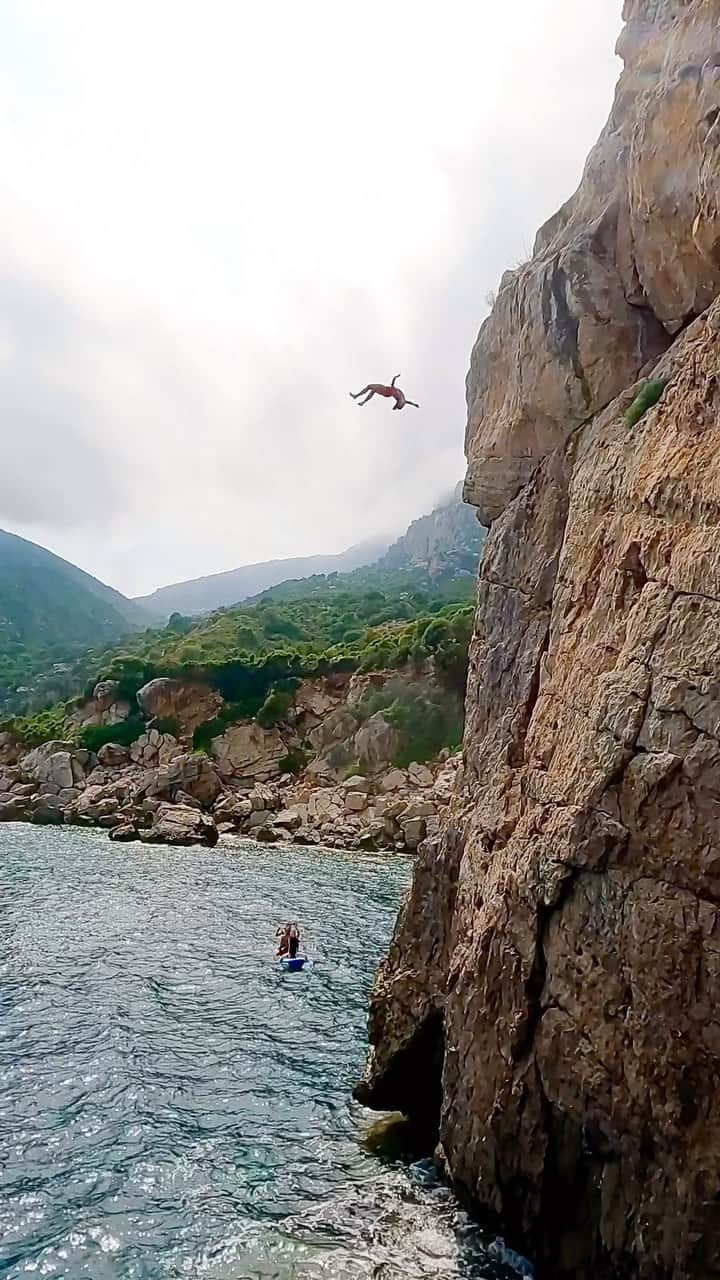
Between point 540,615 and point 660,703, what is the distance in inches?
254

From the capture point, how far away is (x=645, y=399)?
47.7ft

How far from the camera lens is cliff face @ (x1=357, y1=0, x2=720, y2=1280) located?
10.6m

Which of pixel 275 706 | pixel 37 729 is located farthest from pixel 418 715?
pixel 37 729

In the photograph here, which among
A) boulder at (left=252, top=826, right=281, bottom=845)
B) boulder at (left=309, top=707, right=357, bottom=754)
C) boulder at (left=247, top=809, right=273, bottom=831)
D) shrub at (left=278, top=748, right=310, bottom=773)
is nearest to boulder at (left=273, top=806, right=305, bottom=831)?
boulder at (left=247, top=809, right=273, bottom=831)

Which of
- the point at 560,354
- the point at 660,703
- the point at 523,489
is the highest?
the point at 560,354

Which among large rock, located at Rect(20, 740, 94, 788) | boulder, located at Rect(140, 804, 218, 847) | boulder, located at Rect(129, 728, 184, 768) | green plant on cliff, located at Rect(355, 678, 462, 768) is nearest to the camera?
boulder, located at Rect(140, 804, 218, 847)

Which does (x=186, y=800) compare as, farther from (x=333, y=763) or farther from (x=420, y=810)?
(x=420, y=810)

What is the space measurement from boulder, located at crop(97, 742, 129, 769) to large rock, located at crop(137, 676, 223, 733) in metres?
6.02

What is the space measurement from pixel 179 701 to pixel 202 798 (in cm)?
1827

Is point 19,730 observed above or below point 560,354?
below

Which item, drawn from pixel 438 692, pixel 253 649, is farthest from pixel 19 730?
pixel 438 692

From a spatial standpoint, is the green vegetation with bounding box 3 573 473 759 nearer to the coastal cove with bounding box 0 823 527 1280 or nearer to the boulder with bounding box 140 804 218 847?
the boulder with bounding box 140 804 218 847

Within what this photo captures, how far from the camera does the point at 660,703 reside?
37.2 feet

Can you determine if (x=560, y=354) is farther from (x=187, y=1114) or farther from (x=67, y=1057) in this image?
(x=67, y=1057)
